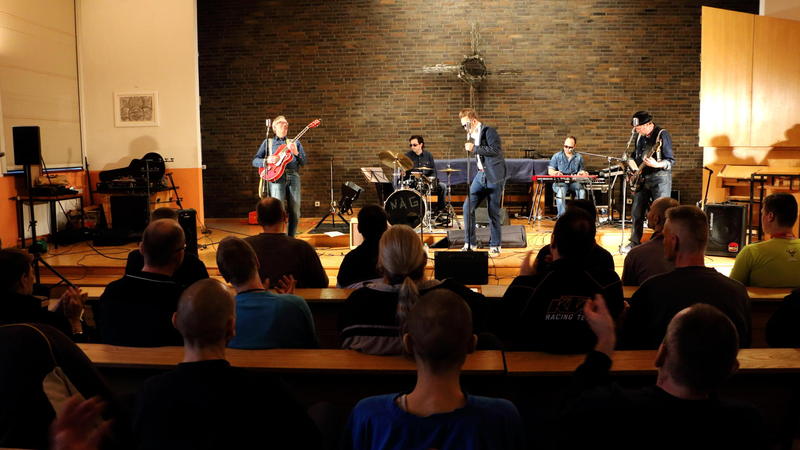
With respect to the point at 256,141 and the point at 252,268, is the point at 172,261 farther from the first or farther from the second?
the point at 256,141

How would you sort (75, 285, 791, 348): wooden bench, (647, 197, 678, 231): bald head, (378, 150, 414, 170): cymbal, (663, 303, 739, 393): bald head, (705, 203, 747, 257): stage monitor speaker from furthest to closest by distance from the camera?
(378, 150, 414, 170): cymbal
(705, 203, 747, 257): stage monitor speaker
(647, 197, 678, 231): bald head
(75, 285, 791, 348): wooden bench
(663, 303, 739, 393): bald head

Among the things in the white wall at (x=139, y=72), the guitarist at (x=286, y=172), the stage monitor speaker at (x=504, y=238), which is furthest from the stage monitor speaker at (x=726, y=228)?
the white wall at (x=139, y=72)

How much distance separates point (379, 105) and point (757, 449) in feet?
35.5

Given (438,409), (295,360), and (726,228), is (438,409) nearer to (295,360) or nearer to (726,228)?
(295,360)

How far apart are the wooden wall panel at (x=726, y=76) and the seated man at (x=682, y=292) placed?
792 cm

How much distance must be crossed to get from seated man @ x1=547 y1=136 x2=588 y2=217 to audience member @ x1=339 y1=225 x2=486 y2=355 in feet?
26.7

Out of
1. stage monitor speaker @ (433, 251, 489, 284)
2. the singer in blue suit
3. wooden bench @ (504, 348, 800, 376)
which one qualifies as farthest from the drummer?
wooden bench @ (504, 348, 800, 376)

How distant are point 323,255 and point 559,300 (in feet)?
19.0

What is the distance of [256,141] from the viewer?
1209 cm

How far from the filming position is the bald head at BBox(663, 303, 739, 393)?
1482mm

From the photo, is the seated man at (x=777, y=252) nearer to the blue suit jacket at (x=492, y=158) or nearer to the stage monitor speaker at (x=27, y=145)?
the blue suit jacket at (x=492, y=158)

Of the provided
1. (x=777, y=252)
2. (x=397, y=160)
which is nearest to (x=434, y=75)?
(x=397, y=160)

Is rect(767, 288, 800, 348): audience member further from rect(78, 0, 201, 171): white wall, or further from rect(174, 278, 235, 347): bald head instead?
rect(78, 0, 201, 171): white wall

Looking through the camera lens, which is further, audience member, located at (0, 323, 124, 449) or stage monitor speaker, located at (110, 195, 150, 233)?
stage monitor speaker, located at (110, 195, 150, 233)
